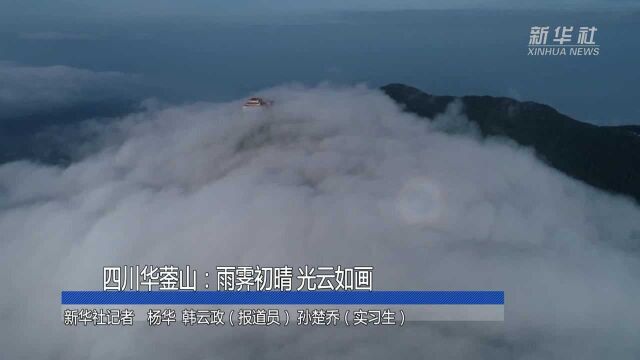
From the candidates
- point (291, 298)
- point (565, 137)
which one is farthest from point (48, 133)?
point (565, 137)

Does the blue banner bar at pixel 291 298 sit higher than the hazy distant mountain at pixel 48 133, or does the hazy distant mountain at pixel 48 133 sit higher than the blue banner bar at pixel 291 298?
the hazy distant mountain at pixel 48 133

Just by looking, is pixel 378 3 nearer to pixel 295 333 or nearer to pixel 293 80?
pixel 293 80

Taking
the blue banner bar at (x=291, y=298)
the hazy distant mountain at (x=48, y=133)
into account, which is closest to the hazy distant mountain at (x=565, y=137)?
the blue banner bar at (x=291, y=298)

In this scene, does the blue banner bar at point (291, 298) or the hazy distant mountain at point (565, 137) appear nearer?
the blue banner bar at point (291, 298)

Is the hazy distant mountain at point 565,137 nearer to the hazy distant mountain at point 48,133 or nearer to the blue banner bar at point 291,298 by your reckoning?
the blue banner bar at point 291,298

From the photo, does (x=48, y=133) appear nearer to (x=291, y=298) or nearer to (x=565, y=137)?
(x=291, y=298)

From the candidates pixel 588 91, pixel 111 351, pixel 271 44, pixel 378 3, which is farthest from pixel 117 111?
pixel 588 91
